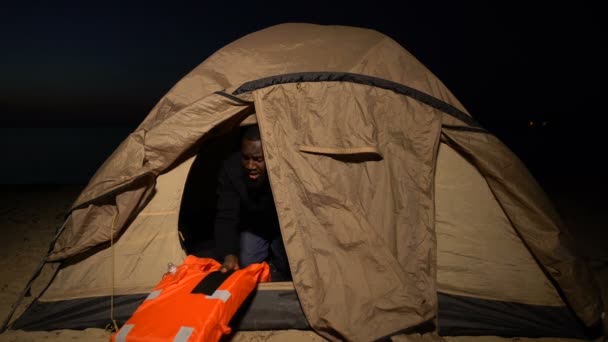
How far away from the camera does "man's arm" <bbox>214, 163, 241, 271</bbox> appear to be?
3332 mm

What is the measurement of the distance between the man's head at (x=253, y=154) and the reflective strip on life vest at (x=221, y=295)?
109 cm

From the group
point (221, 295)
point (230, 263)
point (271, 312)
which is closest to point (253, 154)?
point (230, 263)

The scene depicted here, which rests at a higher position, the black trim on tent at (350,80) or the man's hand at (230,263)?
the black trim on tent at (350,80)

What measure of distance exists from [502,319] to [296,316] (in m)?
1.65

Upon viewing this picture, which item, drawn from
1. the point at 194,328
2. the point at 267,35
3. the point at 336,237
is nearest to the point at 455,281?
the point at 336,237

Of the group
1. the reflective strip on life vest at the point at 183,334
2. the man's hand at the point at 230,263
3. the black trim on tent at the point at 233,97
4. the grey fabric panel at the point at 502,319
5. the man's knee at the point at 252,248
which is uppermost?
the black trim on tent at the point at 233,97

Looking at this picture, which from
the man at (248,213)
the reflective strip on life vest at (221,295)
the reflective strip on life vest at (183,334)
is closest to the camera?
the reflective strip on life vest at (183,334)

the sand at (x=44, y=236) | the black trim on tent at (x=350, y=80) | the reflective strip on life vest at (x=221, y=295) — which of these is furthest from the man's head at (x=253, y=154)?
the sand at (x=44, y=236)

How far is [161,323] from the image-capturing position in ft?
6.94

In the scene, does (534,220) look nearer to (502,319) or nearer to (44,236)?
(502,319)

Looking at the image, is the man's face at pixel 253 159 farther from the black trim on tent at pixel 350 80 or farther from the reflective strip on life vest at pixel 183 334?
the reflective strip on life vest at pixel 183 334

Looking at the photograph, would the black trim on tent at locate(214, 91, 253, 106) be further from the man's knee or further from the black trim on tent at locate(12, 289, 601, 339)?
the man's knee

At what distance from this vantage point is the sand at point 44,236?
2973mm

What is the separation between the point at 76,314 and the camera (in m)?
3.02
